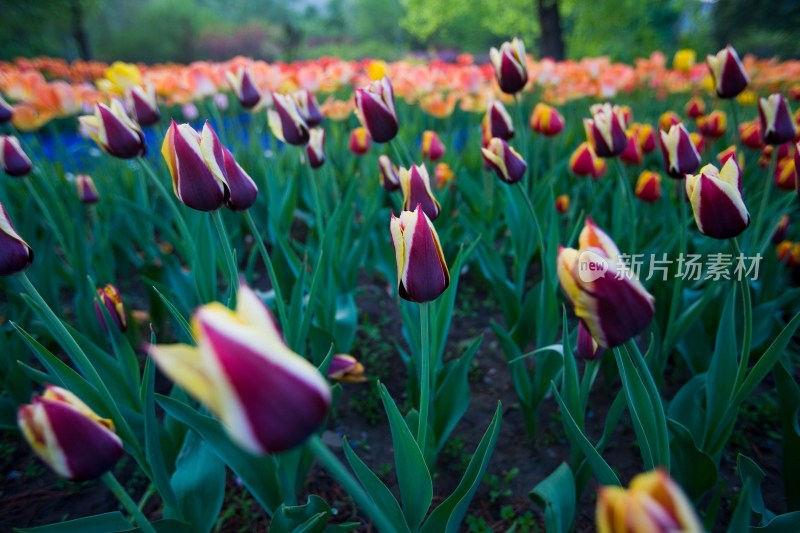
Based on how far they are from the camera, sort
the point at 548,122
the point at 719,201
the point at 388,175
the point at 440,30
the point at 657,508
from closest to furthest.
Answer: the point at 657,508 < the point at 719,201 < the point at 388,175 < the point at 548,122 < the point at 440,30

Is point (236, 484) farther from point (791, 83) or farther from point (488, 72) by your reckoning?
point (791, 83)

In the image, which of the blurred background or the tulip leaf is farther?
the blurred background

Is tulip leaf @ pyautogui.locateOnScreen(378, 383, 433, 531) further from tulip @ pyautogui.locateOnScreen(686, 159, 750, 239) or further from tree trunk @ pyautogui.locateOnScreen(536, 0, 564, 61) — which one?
tree trunk @ pyautogui.locateOnScreen(536, 0, 564, 61)

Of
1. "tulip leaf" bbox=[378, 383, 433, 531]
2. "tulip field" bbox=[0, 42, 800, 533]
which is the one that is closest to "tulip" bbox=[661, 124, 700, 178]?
"tulip field" bbox=[0, 42, 800, 533]

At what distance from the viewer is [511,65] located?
1.66m

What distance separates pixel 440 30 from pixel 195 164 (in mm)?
17986

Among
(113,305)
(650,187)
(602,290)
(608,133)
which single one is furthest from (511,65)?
(113,305)

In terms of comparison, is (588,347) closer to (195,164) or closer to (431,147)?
(195,164)

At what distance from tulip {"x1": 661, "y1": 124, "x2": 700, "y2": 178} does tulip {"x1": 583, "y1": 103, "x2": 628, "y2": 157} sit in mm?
193

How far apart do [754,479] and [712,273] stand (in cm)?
76

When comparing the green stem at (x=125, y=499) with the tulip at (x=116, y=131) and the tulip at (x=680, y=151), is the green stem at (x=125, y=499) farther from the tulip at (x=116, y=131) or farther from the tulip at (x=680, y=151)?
the tulip at (x=680, y=151)

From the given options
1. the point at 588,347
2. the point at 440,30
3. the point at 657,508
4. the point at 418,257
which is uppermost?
the point at 440,30

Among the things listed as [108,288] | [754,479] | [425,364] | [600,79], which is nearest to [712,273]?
[754,479]

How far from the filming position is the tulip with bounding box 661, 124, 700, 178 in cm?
131
